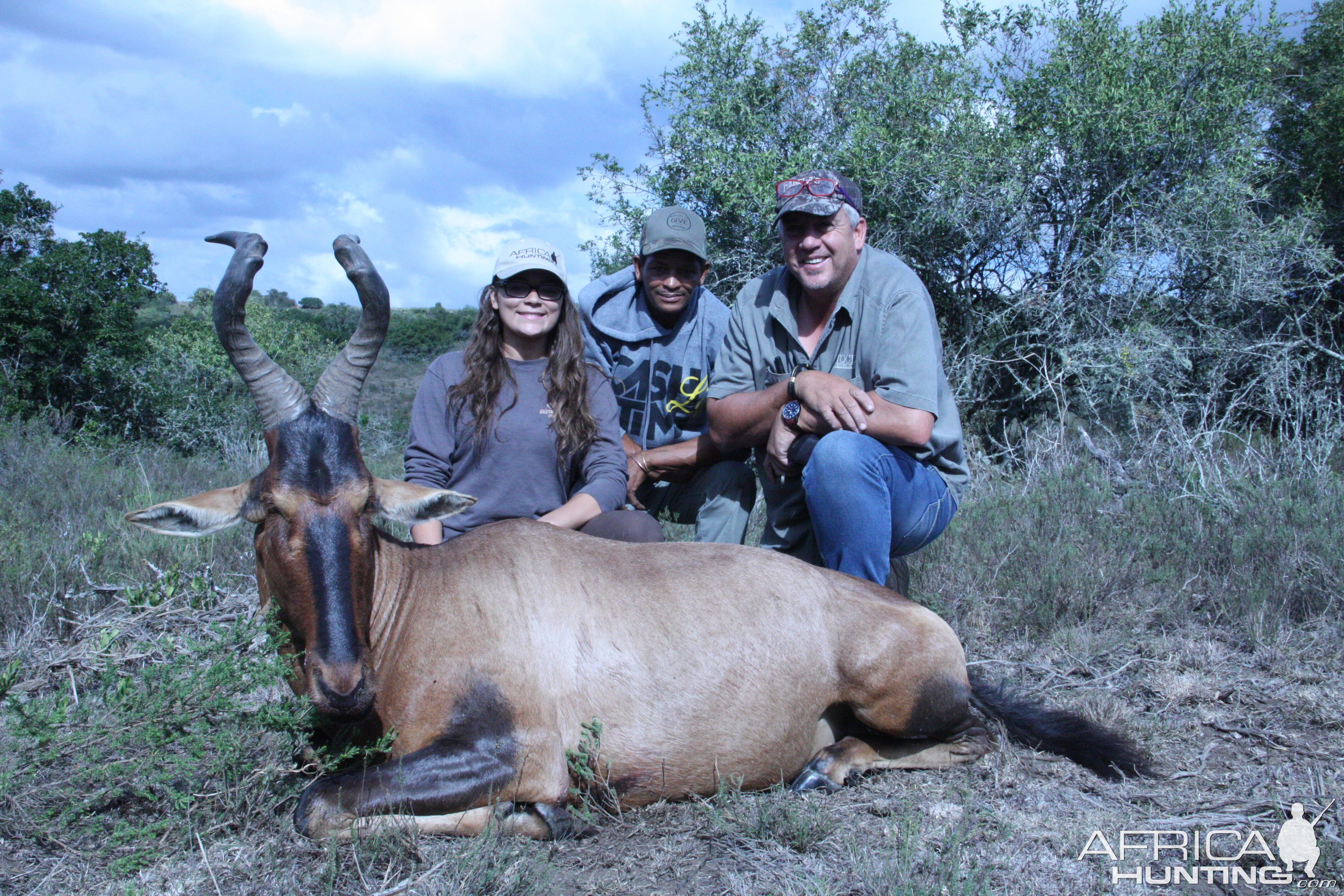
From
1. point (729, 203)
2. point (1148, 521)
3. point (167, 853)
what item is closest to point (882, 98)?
point (729, 203)

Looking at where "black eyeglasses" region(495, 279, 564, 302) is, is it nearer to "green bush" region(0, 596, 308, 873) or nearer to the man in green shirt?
the man in green shirt

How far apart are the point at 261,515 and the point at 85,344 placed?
42.0ft

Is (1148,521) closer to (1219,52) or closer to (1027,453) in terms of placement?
(1027,453)

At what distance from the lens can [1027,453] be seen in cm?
930

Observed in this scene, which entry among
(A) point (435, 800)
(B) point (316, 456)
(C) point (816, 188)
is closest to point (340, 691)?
(A) point (435, 800)

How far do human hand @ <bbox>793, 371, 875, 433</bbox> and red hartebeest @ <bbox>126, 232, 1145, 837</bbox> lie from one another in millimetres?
956

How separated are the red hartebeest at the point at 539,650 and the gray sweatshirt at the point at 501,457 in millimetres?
866

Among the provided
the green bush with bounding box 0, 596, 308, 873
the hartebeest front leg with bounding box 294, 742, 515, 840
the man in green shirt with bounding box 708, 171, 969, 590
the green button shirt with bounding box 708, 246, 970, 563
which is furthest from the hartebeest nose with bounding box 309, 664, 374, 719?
the green button shirt with bounding box 708, 246, 970, 563

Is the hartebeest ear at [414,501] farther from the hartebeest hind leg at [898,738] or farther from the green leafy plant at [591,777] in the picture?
the hartebeest hind leg at [898,738]

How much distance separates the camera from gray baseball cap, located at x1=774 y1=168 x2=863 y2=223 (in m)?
5.14

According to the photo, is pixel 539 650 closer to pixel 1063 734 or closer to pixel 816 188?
pixel 1063 734

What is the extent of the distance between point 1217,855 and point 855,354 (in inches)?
119

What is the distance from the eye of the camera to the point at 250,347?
3621mm

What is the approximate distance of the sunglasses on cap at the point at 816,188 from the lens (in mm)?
5152
